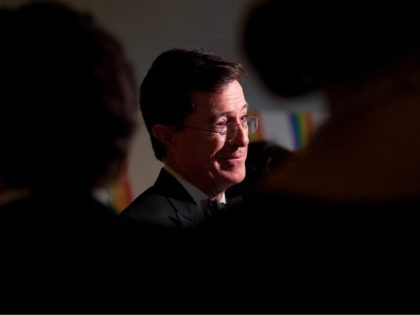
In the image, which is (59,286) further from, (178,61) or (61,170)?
(178,61)

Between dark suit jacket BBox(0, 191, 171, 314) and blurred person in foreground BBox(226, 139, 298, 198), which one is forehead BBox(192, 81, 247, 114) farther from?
dark suit jacket BBox(0, 191, 171, 314)

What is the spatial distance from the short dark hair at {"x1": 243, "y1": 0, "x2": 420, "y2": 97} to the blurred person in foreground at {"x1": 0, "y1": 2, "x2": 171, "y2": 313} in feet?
0.71

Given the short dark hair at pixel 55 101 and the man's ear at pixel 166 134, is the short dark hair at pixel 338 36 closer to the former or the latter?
the short dark hair at pixel 55 101

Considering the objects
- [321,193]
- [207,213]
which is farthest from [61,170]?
[207,213]

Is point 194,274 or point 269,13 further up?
point 269,13

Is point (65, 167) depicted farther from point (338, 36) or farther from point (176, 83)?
point (176, 83)

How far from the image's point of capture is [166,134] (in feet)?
6.07

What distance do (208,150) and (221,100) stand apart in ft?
0.52

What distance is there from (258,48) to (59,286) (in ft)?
1.24

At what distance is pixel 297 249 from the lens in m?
0.70

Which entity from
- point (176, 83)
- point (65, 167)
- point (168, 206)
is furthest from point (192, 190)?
point (65, 167)

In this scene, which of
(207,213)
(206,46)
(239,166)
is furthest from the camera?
(206,46)

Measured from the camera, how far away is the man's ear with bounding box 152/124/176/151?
1844 mm

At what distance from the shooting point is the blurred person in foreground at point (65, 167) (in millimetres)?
708
